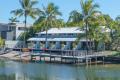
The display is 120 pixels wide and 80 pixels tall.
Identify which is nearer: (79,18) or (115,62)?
(115,62)

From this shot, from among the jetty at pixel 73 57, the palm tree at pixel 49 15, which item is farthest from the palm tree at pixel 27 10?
the jetty at pixel 73 57

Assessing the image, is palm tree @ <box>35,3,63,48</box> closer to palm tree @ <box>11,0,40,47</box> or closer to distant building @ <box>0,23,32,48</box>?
palm tree @ <box>11,0,40,47</box>

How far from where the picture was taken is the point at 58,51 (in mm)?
82062

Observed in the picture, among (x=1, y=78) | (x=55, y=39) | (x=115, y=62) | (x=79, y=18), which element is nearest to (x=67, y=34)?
(x=55, y=39)

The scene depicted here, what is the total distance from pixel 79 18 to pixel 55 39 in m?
16.4

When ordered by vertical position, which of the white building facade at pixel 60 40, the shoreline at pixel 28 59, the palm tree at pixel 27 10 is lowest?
the shoreline at pixel 28 59

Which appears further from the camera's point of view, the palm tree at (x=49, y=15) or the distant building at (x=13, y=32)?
the distant building at (x=13, y=32)

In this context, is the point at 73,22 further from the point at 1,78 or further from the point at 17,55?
the point at 1,78

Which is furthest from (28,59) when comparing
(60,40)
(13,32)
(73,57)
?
(13,32)

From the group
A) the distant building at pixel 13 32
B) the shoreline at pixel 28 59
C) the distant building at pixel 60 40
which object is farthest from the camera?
the distant building at pixel 13 32

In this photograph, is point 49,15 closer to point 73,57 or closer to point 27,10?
point 27,10

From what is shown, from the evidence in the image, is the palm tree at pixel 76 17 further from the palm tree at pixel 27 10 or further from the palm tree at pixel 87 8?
the palm tree at pixel 27 10

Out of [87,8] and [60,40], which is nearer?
[87,8]

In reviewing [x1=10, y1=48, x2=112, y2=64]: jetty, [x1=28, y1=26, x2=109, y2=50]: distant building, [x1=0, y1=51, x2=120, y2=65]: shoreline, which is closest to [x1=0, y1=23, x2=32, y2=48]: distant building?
[x1=28, y1=26, x2=109, y2=50]: distant building
